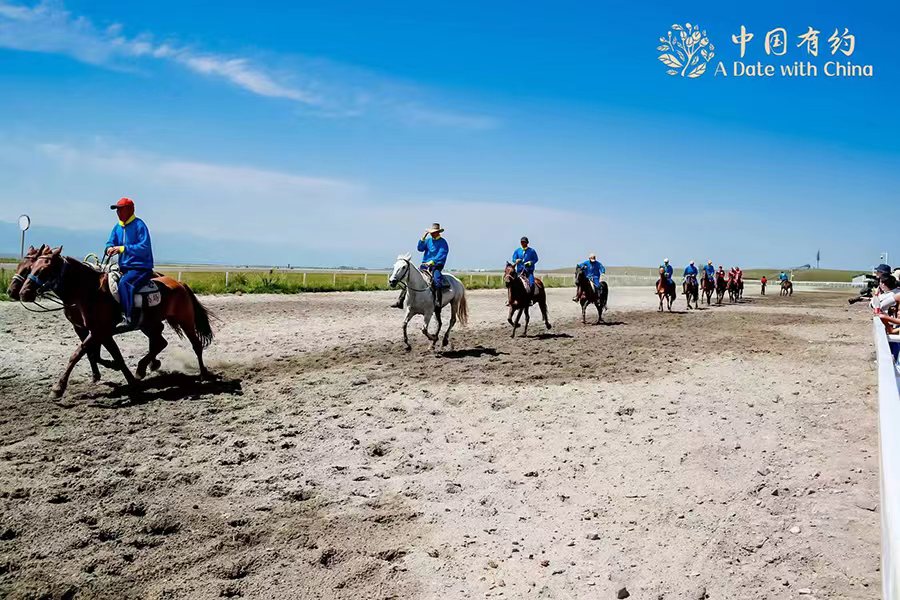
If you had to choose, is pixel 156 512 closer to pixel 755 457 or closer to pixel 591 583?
pixel 591 583

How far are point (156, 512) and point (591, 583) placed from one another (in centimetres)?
325

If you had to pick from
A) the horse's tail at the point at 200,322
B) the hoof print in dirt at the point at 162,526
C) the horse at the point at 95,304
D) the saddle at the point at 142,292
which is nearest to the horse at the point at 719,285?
the horse's tail at the point at 200,322

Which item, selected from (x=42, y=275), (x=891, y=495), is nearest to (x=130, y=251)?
(x=42, y=275)

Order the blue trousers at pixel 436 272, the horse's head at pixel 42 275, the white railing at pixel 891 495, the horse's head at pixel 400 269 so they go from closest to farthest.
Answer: the white railing at pixel 891 495 → the horse's head at pixel 42 275 → the horse's head at pixel 400 269 → the blue trousers at pixel 436 272

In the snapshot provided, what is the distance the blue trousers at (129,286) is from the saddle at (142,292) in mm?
53

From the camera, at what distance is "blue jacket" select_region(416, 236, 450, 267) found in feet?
42.7

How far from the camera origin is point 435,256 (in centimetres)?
A: 1304

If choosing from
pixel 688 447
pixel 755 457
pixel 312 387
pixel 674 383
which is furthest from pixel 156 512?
pixel 674 383

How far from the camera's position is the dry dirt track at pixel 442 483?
4.09m

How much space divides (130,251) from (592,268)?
48.3 ft

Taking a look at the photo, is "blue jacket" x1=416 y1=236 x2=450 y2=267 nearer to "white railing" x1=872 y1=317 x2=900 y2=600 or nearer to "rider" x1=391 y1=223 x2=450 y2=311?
"rider" x1=391 y1=223 x2=450 y2=311

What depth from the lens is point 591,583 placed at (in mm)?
4070

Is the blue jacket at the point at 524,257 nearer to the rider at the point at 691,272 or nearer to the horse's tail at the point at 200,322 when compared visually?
Result: the horse's tail at the point at 200,322

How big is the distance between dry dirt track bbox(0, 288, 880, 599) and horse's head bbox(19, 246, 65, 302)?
1399mm
